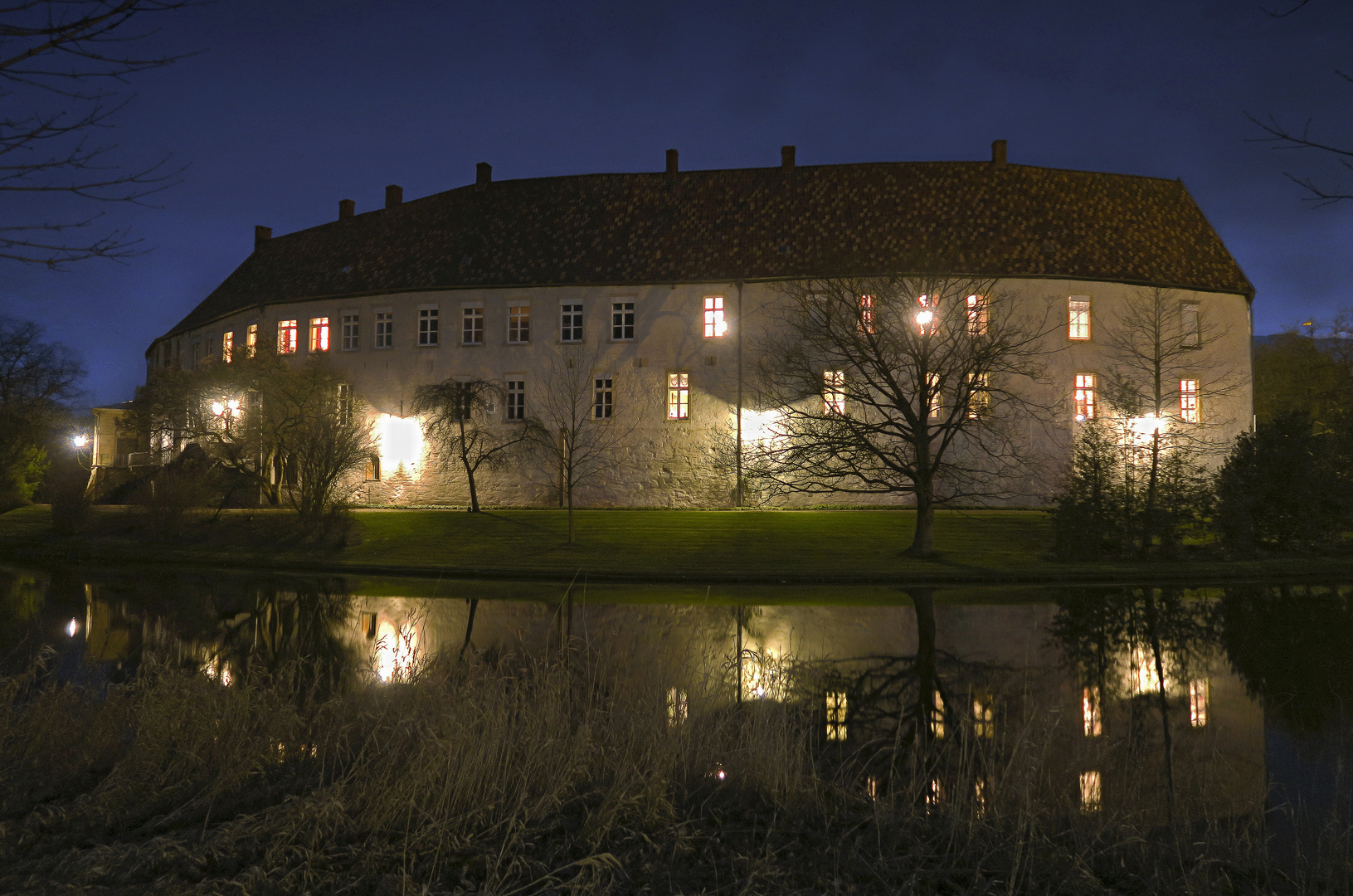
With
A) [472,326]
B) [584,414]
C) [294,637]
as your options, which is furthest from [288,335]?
[294,637]

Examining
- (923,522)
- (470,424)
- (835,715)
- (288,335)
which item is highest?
(288,335)

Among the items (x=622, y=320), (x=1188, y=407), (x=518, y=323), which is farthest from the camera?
(x=518, y=323)

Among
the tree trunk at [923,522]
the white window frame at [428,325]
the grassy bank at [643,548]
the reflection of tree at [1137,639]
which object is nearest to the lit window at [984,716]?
the reflection of tree at [1137,639]

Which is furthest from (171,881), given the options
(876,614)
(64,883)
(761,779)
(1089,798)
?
(876,614)

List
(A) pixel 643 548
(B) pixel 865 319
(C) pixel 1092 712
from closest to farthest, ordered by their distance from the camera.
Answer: (C) pixel 1092 712 → (B) pixel 865 319 → (A) pixel 643 548

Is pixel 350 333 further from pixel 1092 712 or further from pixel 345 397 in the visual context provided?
pixel 1092 712

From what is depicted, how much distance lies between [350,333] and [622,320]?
12074mm

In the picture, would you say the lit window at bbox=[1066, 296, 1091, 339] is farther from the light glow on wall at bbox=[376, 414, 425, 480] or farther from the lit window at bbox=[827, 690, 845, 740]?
the lit window at bbox=[827, 690, 845, 740]

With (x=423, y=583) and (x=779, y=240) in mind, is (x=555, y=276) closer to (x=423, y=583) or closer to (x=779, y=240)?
(x=779, y=240)

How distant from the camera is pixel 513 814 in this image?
147 inches

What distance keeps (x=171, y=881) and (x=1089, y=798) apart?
4.46m

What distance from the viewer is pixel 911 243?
32844mm

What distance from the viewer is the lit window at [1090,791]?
4619 mm

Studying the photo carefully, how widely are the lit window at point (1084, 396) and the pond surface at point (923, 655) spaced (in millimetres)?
16387
